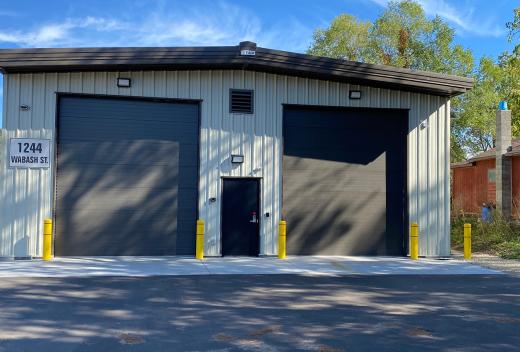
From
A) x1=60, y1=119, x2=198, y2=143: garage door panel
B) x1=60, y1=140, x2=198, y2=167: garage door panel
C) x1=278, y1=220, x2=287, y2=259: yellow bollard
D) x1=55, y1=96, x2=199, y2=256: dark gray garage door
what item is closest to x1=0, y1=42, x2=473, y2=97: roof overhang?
x1=55, y1=96, x2=199, y2=256: dark gray garage door

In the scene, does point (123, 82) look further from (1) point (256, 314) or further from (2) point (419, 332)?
(2) point (419, 332)

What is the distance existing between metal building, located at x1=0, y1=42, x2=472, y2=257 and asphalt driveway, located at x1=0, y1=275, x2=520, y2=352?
11.6ft

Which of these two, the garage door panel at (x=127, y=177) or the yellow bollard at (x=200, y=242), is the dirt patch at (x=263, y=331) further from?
the garage door panel at (x=127, y=177)

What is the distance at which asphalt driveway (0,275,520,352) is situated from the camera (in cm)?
680

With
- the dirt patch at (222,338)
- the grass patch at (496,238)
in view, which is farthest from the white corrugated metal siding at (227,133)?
the dirt patch at (222,338)

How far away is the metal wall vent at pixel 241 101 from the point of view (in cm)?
1543

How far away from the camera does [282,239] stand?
14875 millimetres

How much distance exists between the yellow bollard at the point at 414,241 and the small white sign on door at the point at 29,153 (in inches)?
401

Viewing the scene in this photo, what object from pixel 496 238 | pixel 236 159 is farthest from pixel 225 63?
pixel 496 238

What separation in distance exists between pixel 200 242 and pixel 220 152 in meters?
2.61

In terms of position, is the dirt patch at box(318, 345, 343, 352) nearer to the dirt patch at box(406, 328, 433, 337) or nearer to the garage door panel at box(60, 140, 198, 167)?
the dirt patch at box(406, 328, 433, 337)

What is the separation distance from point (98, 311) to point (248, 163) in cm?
781

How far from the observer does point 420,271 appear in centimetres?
1337

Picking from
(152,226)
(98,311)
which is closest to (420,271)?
(152,226)
